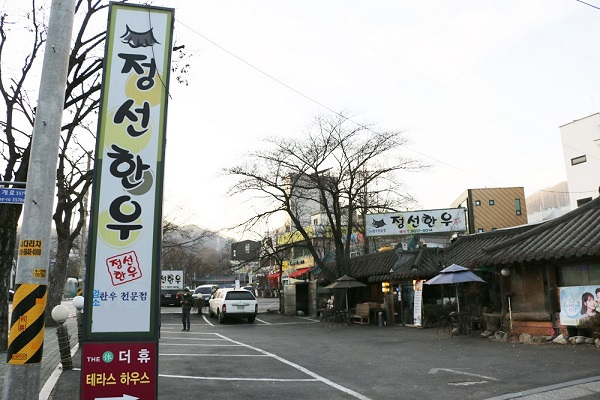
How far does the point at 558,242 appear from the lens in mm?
14383

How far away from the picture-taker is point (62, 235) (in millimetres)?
22625

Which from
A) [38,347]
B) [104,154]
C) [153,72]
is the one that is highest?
[153,72]

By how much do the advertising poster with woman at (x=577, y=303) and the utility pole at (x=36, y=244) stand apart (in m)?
13.1

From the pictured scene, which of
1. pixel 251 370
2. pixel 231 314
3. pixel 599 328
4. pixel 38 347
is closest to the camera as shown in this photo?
pixel 38 347

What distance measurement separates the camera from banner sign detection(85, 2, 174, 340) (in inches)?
214

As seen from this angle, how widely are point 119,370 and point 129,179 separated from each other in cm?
210

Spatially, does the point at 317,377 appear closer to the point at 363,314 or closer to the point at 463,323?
the point at 463,323

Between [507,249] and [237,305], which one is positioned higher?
[507,249]

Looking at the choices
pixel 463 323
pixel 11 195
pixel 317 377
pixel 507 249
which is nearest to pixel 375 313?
pixel 463 323

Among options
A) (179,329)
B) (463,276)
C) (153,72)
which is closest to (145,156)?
(153,72)

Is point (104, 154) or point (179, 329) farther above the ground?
point (104, 154)

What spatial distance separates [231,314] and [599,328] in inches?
676

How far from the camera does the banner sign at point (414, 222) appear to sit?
26.6 metres

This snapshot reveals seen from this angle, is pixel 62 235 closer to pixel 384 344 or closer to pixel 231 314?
pixel 231 314
